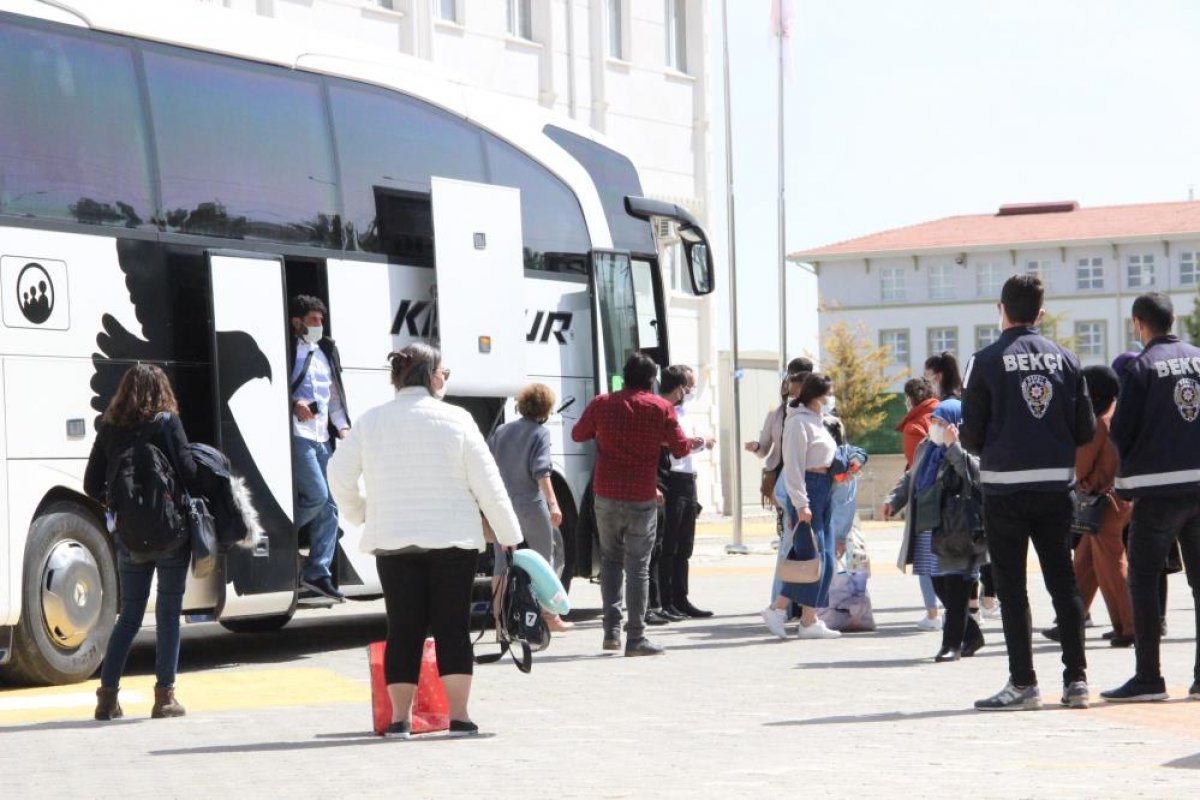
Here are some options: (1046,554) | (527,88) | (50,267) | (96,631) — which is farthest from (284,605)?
(527,88)

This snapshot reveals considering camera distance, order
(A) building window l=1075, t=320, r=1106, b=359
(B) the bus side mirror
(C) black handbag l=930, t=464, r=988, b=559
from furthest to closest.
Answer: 1. (A) building window l=1075, t=320, r=1106, b=359
2. (B) the bus side mirror
3. (C) black handbag l=930, t=464, r=988, b=559

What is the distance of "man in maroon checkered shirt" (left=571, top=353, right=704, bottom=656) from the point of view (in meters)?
13.7

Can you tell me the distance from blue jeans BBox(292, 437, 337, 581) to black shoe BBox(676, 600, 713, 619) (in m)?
3.87

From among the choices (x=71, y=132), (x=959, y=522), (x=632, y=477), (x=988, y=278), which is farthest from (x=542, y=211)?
(x=988, y=278)

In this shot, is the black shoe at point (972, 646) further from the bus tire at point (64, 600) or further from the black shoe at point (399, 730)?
the bus tire at point (64, 600)

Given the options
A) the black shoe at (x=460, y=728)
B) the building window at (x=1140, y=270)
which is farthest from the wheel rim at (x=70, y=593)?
the building window at (x=1140, y=270)

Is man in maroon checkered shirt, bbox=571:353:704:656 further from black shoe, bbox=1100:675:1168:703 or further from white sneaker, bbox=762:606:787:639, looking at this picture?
black shoe, bbox=1100:675:1168:703

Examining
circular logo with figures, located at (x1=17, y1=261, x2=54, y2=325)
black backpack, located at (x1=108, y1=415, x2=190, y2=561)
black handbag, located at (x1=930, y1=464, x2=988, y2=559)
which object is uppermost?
circular logo with figures, located at (x1=17, y1=261, x2=54, y2=325)

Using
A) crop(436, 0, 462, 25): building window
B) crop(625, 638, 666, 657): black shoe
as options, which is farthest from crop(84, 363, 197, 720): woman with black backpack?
crop(436, 0, 462, 25): building window

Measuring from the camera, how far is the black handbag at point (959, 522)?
41.8 ft

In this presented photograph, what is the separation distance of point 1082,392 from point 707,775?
3111mm

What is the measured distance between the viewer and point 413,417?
9.68m

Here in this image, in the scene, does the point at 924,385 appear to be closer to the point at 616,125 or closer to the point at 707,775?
the point at 707,775

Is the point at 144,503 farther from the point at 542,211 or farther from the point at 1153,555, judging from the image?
the point at 542,211
